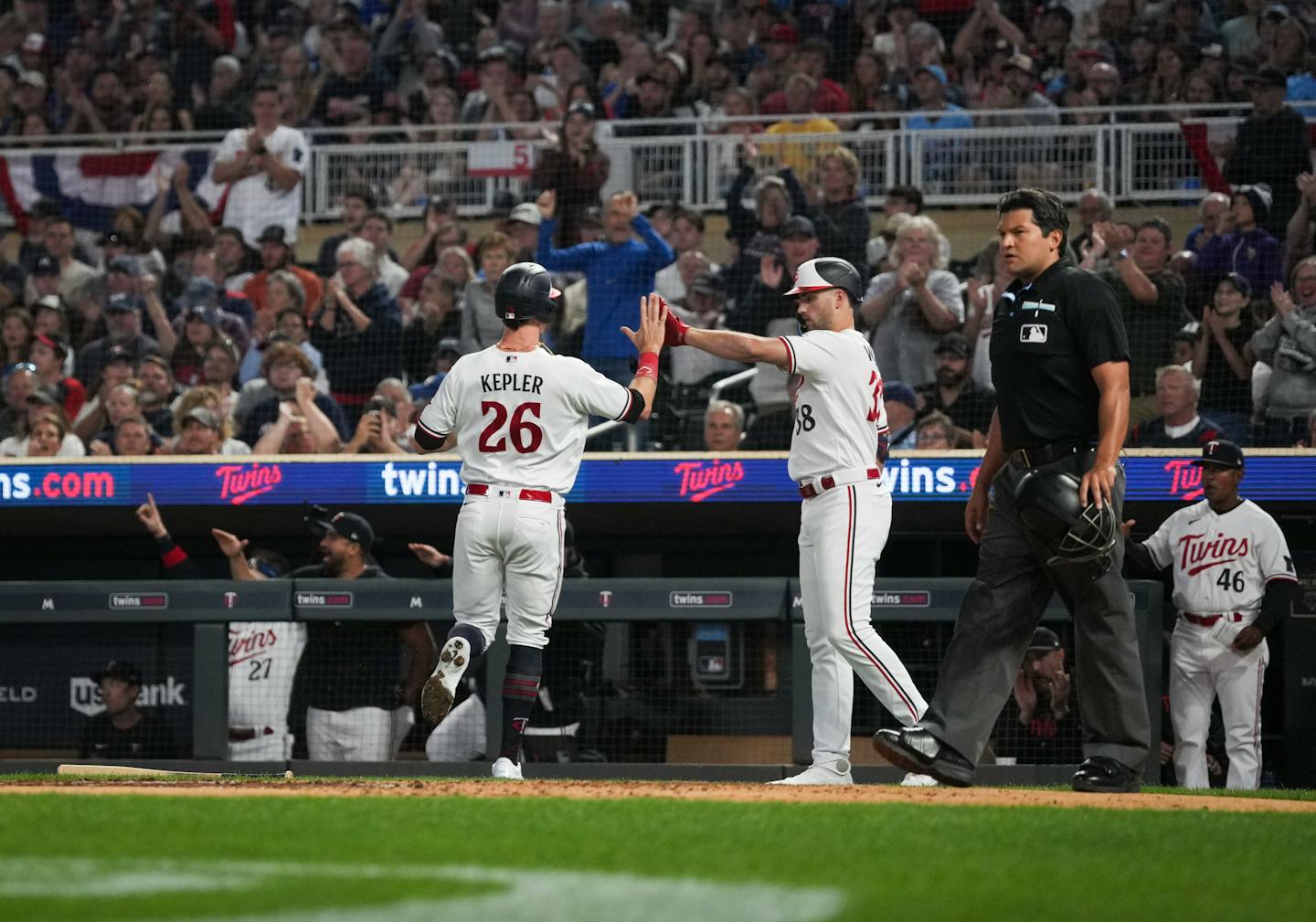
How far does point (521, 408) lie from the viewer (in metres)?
6.01

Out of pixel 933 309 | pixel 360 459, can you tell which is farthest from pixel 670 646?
pixel 933 309

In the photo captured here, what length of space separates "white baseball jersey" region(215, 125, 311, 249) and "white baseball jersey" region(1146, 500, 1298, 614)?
7.27 m

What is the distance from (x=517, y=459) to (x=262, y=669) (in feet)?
9.42

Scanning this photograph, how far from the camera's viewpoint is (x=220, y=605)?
8.33 metres

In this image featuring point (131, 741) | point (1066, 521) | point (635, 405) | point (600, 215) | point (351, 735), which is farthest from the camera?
point (600, 215)

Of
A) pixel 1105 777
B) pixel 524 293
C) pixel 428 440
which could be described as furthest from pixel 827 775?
pixel 524 293

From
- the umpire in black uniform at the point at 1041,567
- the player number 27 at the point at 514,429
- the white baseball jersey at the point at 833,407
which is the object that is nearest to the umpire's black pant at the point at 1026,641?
the umpire in black uniform at the point at 1041,567

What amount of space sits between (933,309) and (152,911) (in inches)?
294

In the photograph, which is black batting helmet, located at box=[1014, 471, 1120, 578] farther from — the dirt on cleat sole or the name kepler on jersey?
the dirt on cleat sole

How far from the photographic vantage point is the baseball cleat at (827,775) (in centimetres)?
568

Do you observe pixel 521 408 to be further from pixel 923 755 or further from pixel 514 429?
pixel 923 755

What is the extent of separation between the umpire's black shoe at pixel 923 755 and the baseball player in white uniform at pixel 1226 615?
3281 mm

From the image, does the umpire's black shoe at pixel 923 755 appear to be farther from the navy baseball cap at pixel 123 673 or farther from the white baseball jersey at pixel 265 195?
the white baseball jersey at pixel 265 195

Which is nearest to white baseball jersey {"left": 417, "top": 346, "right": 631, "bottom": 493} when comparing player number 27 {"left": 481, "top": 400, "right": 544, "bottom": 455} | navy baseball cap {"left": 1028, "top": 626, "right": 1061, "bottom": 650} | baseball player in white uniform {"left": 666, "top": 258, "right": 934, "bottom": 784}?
player number 27 {"left": 481, "top": 400, "right": 544, "bottom": 455}
